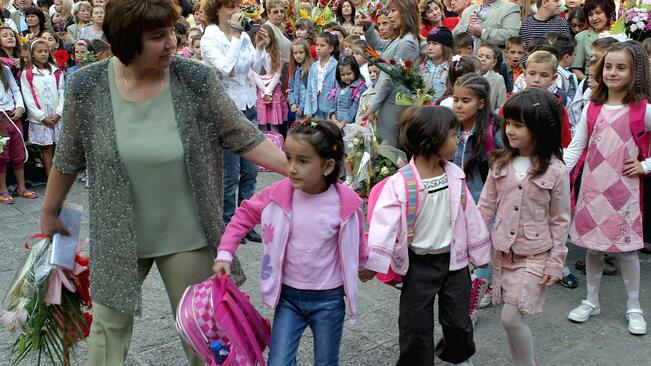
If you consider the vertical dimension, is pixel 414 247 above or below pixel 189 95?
below

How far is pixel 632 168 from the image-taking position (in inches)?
170

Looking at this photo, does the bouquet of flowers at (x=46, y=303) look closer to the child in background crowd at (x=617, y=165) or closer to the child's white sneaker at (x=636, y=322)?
the child in background crowd at (x=617, y=165)

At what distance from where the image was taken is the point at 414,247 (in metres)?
3.32

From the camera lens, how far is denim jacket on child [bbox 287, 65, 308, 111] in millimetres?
9148

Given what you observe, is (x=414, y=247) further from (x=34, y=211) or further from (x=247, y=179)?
(x=34, y=211)

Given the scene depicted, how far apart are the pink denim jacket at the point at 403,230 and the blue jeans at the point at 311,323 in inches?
11.4

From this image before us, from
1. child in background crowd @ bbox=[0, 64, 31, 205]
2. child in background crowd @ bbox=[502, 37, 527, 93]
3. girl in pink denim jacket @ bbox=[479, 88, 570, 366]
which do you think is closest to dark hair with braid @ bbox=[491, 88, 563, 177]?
girl in pink denim jacket @ bbox=[479, 88, 570, 366]

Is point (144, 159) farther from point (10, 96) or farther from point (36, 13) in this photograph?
point (36, 13)

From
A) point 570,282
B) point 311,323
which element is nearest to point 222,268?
point 311,323

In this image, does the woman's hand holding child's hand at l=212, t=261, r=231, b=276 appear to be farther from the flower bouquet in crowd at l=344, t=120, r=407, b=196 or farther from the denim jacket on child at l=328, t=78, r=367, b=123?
the denim jacket on child at l=328, t=78, r=367, b=123

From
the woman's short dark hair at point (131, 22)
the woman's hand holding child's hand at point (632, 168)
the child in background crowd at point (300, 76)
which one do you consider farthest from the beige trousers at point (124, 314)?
the child in background crowd at point (300, 76)

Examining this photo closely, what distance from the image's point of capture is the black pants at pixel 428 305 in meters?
3.31

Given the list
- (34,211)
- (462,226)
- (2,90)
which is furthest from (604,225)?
(2,90)

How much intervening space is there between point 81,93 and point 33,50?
5983 millimetres
